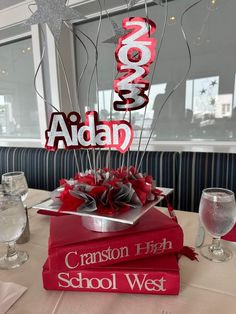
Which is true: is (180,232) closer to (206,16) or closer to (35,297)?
(35,297)

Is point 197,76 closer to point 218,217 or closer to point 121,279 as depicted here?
point 218,217

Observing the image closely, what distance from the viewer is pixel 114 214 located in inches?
18.1

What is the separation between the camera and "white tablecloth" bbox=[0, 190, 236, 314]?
15.6 inches

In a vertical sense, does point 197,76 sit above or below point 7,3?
below

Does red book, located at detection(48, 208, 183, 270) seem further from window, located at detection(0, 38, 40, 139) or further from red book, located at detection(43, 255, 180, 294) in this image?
window, located at detection(0, 38, 40, 139)

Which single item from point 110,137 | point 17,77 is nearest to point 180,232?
point 110,137

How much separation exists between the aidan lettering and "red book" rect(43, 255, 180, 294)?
0.24 meters

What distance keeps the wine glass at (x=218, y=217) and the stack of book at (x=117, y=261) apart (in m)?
0.09

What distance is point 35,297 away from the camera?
0.43 metres

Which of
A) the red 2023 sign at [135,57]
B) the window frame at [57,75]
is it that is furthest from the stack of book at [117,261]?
the window frame at [57,75]

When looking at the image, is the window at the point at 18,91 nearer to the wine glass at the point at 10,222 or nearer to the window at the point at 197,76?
the window at the point at 197,76

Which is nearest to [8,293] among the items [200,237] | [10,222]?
[10,222]

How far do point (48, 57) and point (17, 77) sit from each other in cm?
68

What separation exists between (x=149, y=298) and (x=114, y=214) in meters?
0.16
